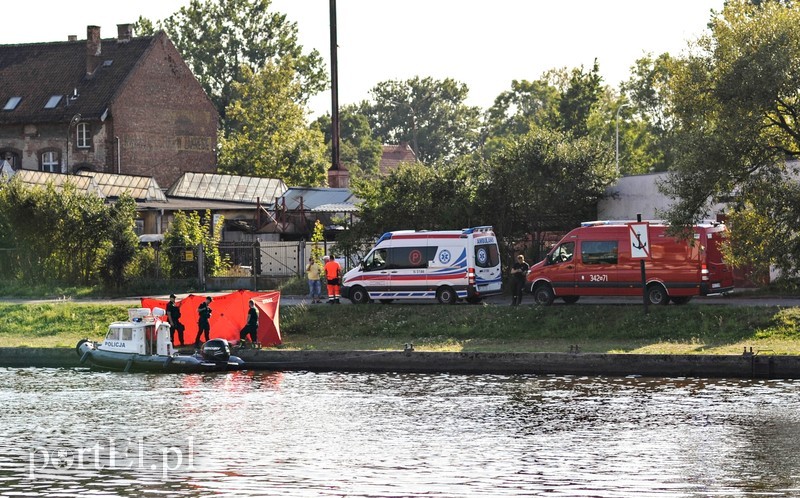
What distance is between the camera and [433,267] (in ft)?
138

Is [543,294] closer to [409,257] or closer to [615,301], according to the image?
[615,301]

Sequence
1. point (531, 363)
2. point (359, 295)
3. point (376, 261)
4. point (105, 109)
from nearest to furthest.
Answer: point (531, 363)
point (376, 261)
point (359, 295)
point (105, 109)

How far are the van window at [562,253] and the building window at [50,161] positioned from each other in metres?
48.1

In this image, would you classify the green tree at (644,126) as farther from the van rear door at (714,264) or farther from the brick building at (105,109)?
the van rear door at (714,264)

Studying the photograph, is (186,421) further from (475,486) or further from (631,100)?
(631,100)

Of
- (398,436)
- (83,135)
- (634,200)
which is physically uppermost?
(83,135)

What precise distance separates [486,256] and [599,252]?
3951 mm

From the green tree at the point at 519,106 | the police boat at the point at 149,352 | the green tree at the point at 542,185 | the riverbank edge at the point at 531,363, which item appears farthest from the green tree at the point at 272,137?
the riverbank edge at the point at 531,363

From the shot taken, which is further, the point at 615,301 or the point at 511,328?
the point at 615,301

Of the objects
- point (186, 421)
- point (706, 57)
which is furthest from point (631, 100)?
point (186, 421)

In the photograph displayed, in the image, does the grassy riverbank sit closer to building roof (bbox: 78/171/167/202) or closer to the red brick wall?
building roof (bbox: 78/171/167/202)

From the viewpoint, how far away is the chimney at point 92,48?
84.9 metres

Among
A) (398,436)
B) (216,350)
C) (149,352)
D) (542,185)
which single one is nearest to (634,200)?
(542,185)

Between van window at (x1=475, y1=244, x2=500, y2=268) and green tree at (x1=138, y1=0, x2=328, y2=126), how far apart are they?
77.2 m
